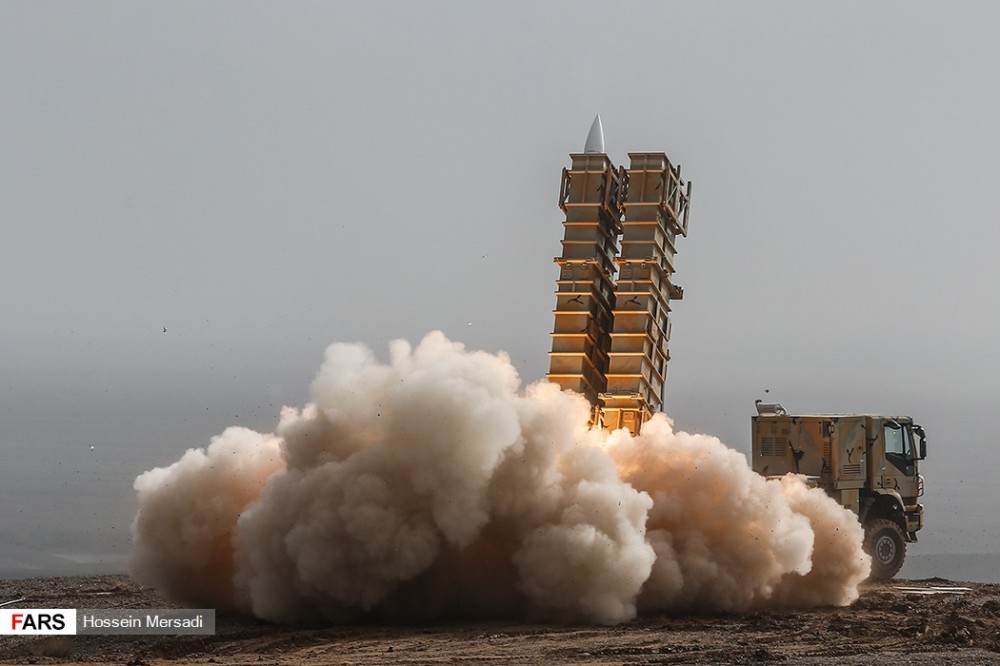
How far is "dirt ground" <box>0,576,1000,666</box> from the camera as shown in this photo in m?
18.4

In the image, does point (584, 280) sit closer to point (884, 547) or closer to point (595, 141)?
point (595, 141)

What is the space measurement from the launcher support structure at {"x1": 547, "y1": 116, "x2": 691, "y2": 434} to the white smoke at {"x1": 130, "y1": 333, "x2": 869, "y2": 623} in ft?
3.25

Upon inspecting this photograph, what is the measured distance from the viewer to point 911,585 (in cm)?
2875

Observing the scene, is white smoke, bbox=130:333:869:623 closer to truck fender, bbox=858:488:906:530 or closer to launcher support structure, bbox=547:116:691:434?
launcher support structure, bbox=547:116:691:434

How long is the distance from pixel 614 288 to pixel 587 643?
837 centimetres

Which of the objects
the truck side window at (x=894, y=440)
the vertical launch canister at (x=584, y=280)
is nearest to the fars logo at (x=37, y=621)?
the vertical launch canister at (x=584, y=280)

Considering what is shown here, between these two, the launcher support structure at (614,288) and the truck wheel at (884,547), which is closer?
the launcher support structure at (614,288)

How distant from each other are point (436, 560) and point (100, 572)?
14.6 meters

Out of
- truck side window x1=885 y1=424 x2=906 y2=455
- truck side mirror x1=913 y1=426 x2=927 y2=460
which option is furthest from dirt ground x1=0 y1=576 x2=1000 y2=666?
truck side mirror x1=913 y1=426 x2=927 y2=460

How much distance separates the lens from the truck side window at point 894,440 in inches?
1155

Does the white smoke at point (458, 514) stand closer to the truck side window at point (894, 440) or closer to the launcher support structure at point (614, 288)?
the launcher support structure at point (614, 288)

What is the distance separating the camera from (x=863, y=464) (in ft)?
95.2

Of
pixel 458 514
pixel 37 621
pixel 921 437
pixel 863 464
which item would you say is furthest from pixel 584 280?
pixel 37 621

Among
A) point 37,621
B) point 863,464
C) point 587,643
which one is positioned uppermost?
point 863,464
